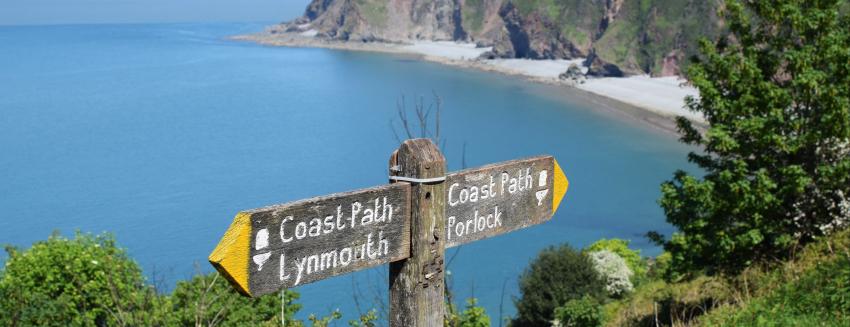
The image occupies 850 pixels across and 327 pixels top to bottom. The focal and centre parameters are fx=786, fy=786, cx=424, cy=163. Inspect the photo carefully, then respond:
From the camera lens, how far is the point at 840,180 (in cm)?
1008

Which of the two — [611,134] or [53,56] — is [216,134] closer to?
[611,134]

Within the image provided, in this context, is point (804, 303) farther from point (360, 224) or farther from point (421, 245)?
point (360, 224)

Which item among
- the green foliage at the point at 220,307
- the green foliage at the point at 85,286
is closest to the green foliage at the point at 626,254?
the green foliage at the point at 85,286

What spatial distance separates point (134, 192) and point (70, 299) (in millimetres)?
25995

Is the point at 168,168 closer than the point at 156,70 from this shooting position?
Yes

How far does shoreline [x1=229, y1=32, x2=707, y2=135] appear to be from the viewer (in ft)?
222

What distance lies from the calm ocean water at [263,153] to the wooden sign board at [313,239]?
12289 mm

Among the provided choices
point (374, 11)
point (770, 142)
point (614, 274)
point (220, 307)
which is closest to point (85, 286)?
point (220, 307)

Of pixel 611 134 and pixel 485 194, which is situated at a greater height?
pixel 485 194

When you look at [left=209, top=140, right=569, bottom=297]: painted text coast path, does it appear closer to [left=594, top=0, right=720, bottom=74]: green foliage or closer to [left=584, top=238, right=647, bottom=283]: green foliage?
[left=584, top=238, right=647, bottom=283]: green foliage

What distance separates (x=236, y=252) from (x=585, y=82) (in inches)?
3597

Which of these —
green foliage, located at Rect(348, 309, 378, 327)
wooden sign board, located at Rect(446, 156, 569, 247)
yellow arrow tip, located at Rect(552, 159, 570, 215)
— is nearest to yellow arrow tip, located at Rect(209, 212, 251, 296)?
wooden sign board, located at Rect(446, 156, 569, 247)

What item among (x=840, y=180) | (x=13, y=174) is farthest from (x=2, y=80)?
(x=840, y=180)

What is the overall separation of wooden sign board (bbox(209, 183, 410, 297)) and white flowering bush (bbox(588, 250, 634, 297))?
19.4 m
